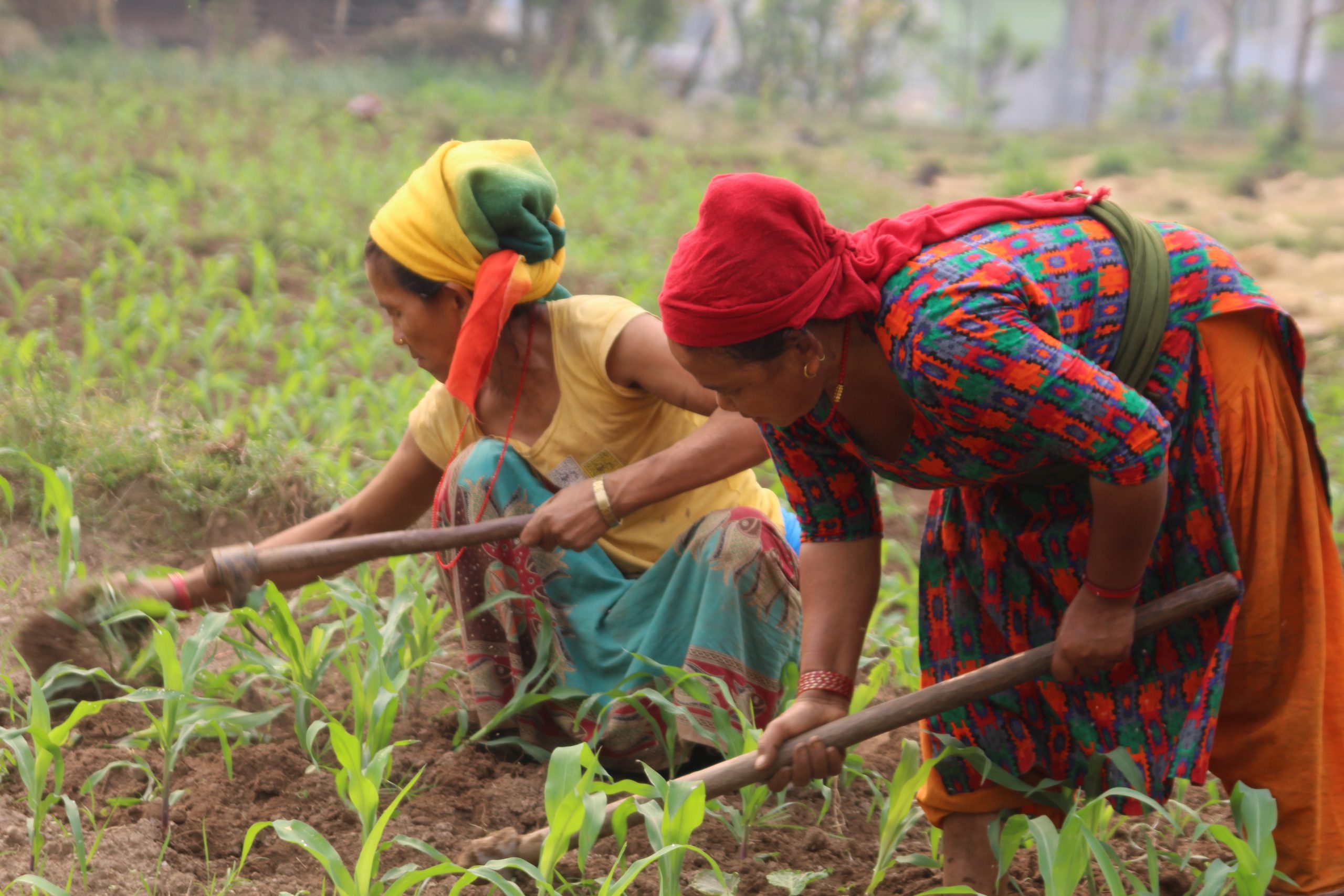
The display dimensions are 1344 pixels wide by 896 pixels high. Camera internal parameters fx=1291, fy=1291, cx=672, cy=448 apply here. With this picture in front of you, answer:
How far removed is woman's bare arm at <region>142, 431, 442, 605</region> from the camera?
2617mm

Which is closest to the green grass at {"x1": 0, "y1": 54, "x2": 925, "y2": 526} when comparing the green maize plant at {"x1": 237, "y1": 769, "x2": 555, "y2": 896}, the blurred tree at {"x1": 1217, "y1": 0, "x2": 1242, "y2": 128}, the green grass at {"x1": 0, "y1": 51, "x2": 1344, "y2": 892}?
the green grass at {"x1": 0, "y1": 51, "x2": 1344, "y2": 892}

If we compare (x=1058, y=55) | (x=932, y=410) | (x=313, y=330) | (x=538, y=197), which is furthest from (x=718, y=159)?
(x=1058, y=55)

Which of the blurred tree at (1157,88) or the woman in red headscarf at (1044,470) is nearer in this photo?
the woman in red headscarf at (1044,470)

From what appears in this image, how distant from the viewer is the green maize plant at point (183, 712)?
2.13 m

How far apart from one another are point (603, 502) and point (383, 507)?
1.87 feet

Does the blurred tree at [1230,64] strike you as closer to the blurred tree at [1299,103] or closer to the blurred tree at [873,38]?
the blurred tree at [1299,103]

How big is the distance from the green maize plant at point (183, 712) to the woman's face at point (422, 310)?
0.61 meters

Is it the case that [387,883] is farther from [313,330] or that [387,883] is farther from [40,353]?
[313,330]

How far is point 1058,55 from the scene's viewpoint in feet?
107

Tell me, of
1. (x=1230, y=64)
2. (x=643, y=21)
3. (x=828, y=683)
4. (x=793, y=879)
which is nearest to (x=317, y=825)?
(x=793, y=879)

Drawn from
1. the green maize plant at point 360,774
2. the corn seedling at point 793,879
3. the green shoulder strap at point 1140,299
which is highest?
the green shoulder strap at point 1140,299

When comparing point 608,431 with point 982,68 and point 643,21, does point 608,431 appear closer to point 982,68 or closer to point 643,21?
point 643,21

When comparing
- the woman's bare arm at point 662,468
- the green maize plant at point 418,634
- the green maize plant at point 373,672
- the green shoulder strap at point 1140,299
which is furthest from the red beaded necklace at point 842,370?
the green maize plant at point 418,634

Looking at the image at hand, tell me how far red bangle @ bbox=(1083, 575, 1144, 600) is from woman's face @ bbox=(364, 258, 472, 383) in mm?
1231
